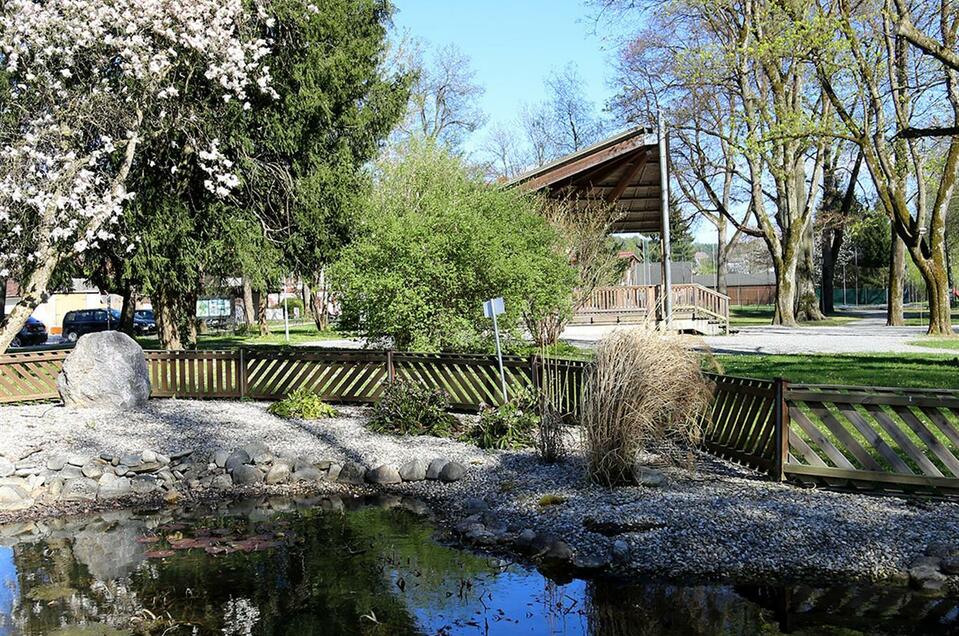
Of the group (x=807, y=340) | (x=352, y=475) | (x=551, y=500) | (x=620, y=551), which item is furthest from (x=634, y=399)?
(x=807, y=340)

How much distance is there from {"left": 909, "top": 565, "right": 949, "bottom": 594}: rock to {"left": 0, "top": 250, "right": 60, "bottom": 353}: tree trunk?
1521 cm

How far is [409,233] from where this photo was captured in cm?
1362

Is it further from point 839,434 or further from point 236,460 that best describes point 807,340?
point 236,460

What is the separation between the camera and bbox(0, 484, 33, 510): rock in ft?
28.9

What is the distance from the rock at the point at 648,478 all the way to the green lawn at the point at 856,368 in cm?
528

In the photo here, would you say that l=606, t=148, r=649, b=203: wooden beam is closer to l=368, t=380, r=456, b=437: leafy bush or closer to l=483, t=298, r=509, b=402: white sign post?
l=483, t=298, r=509, b=402: white sign post

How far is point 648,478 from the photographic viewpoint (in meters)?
7.96

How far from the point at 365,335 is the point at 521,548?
8.39 m

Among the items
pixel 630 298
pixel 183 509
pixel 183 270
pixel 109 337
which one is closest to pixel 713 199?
pixel 630 298

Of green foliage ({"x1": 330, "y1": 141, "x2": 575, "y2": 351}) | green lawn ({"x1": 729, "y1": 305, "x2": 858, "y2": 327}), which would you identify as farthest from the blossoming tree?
green lawn ({"x1": 729, "y1": 305, "x2": 858, "y2": 327})

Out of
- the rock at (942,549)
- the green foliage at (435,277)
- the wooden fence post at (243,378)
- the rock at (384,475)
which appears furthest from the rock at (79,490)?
the rock at (942,549)

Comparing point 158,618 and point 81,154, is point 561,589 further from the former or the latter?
point 81,154

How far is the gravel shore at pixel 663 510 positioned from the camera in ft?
20.6

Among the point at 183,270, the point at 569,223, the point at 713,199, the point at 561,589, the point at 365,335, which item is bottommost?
the point at 561,589
